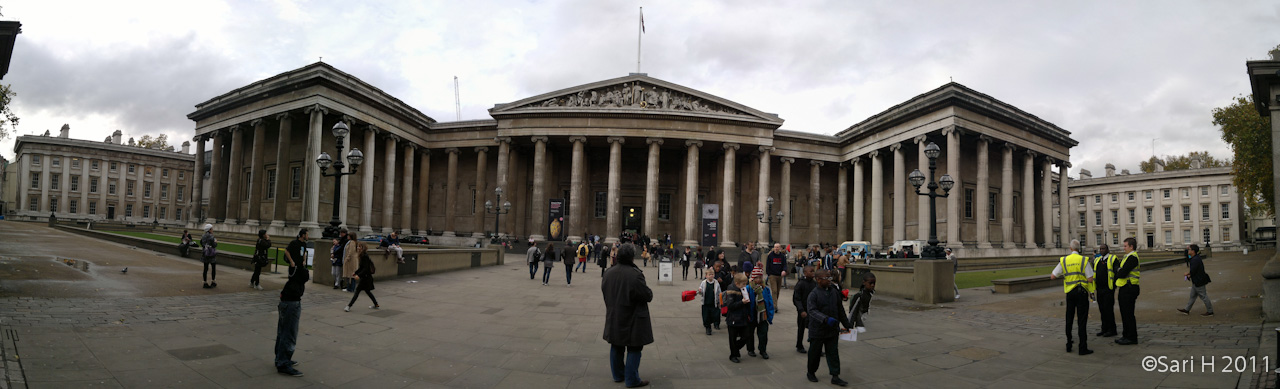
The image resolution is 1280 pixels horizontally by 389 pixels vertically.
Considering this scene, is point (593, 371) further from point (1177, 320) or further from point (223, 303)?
point (1177, 320)

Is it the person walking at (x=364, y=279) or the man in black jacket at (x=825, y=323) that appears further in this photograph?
the person walking at (x=364, y=279)

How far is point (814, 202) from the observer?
45.6 meters

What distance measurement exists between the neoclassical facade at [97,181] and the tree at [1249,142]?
322 ft

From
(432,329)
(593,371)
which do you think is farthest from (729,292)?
(432,329)

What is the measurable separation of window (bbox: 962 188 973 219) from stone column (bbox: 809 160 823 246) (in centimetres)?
1050

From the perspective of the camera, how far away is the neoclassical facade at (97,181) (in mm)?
67438

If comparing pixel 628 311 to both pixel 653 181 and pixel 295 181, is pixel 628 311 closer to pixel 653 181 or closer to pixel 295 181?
pixel 653 181

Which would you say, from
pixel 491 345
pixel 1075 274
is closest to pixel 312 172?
pixel 491 345

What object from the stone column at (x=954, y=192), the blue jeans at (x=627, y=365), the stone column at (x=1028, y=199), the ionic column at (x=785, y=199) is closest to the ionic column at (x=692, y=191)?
the ionic column at (x=785, y=199)

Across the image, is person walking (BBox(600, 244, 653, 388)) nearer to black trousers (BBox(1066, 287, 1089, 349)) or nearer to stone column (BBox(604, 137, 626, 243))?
black trousers (BBox(1066, 287, 1089, 349))

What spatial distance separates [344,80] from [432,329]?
32727 mm

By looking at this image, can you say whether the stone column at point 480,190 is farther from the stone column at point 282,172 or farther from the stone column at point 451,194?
the stone column at point 282,172

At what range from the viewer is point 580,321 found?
10625 mm

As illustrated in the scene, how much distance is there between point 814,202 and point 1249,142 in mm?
25296
